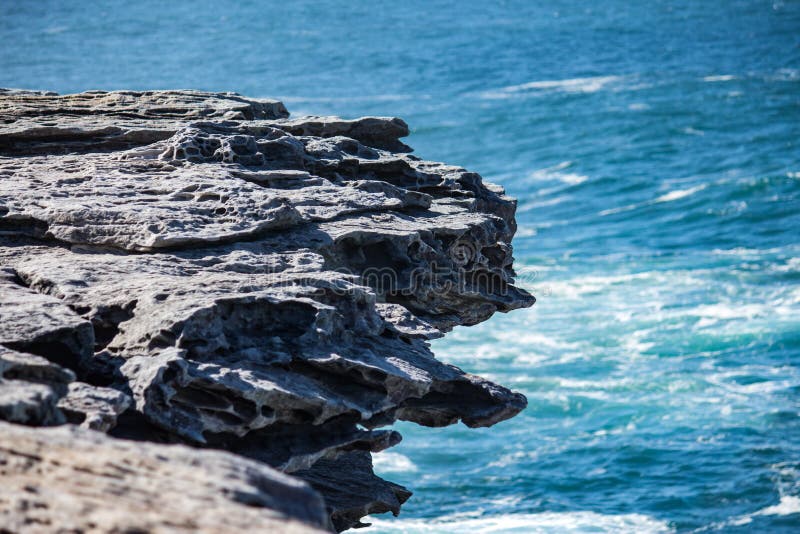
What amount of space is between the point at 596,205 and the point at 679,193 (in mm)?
2875

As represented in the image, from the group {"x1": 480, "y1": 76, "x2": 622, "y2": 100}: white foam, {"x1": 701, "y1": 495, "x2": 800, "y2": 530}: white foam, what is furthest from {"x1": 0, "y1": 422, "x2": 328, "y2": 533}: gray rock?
{"x1": 480, "y1": 76, "x2": 622, "y2": 100}: white foam

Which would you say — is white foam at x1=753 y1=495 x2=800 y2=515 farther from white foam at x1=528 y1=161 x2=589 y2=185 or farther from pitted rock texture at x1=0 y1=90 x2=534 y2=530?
white foam at x1=528 y1=161 x2=589 y2=185

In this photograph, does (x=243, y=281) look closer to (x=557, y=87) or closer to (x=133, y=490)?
(x=133, y=490)

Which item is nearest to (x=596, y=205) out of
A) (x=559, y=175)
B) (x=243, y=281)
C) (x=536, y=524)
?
(x=559, y=175)

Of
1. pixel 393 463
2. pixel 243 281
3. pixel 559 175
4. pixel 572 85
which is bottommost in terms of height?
pixel 243 281

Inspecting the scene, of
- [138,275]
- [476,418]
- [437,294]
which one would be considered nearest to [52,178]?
[138,275]

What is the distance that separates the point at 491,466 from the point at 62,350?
14874 millimetres

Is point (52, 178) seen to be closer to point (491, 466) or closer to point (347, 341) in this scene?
point (347, 341)

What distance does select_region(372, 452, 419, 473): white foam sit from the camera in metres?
21.0

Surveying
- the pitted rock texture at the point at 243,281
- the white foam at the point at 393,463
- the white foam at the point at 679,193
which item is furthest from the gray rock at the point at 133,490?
the white foam at the point at 679,193

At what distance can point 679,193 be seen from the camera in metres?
38.0

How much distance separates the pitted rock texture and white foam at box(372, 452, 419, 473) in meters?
9.78

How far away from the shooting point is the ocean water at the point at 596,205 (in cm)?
1997

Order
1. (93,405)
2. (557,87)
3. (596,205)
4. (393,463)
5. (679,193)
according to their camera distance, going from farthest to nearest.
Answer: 1. (557,87)
2. (596,205)
3. (679,193)
4. (393,463)
5. (93,405)
